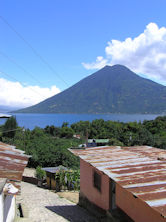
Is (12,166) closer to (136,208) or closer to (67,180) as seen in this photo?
(136,208)

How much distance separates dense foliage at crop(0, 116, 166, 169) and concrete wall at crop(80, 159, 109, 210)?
35.9 feet

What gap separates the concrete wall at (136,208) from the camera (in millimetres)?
5147

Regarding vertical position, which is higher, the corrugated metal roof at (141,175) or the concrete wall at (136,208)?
the corrugated metal roof at (141,175)

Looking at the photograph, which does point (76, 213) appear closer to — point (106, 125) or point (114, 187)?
point (114, 187)

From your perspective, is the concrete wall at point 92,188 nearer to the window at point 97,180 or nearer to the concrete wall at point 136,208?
the window at point 97,180

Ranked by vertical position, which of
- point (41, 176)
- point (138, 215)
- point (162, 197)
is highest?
point (162, 197)

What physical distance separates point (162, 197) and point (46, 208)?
7.15 m

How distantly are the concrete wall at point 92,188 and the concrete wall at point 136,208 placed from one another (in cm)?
105

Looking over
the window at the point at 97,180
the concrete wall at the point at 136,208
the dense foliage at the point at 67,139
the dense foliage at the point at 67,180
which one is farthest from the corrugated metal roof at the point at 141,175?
the dense foliage at the point at 67,139

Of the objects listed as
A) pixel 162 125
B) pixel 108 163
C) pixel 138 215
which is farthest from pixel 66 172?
pixel 162 125

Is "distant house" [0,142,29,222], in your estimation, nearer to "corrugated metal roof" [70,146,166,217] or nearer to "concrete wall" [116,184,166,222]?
"corrugated metal roof" [70,146,166,217]

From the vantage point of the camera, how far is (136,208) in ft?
19.3

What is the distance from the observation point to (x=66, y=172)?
614 inches

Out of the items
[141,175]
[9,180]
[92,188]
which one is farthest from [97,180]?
[9,180]
